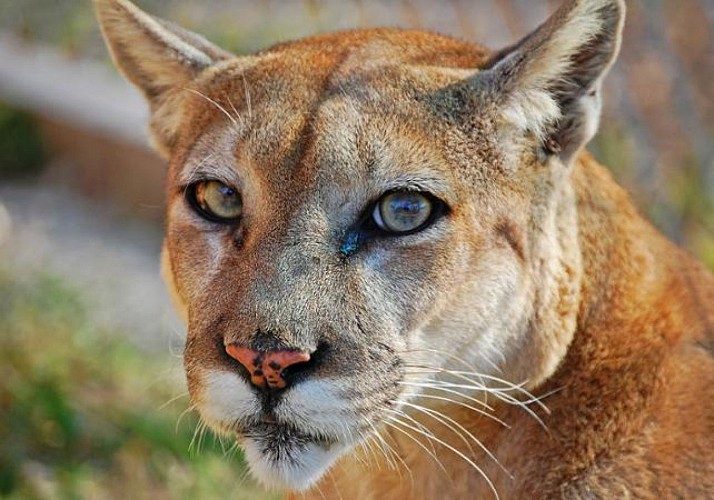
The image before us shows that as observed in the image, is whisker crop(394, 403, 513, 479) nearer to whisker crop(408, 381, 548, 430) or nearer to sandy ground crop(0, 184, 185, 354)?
whisker crop(408, 381, 548, 430)

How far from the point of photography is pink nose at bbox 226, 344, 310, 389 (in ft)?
10.7

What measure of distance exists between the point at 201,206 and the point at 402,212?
2.07 feet

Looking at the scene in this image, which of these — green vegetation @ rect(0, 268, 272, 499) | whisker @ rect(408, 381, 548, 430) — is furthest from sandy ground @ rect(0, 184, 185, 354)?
whisker @ rect(408, 381, 548, 430)

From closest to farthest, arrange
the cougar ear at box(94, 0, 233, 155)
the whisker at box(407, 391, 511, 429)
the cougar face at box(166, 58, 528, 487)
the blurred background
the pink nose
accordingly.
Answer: the pink nose, the cougar face at box(166, 58, 528, 487), the whisker at box(407, 391, 511, 429), the cougar ear at box(94, 0, 233, 155), the blurred background

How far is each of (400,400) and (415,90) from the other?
877 millimetres

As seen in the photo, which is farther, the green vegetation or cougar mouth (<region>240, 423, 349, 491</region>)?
the green vegetation

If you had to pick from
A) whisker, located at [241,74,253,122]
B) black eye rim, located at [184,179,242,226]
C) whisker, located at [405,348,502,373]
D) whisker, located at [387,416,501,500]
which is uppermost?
whisker, located at [241,74,253,122]

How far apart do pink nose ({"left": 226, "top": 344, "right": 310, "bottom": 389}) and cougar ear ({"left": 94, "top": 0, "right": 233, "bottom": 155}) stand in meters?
1.22

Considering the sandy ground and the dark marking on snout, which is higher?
the dark marking on snout

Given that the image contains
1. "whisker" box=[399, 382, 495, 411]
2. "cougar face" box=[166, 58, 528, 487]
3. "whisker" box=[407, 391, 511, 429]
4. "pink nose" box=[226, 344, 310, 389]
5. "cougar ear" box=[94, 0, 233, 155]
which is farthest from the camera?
"cougar ear" box=[94, 0, 233, 155]

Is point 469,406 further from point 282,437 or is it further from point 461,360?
point 282,437

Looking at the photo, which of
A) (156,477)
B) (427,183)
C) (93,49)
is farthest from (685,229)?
(93,49)

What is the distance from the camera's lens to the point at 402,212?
11.8 ft

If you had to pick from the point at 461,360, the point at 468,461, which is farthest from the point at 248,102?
the point at 468,461
